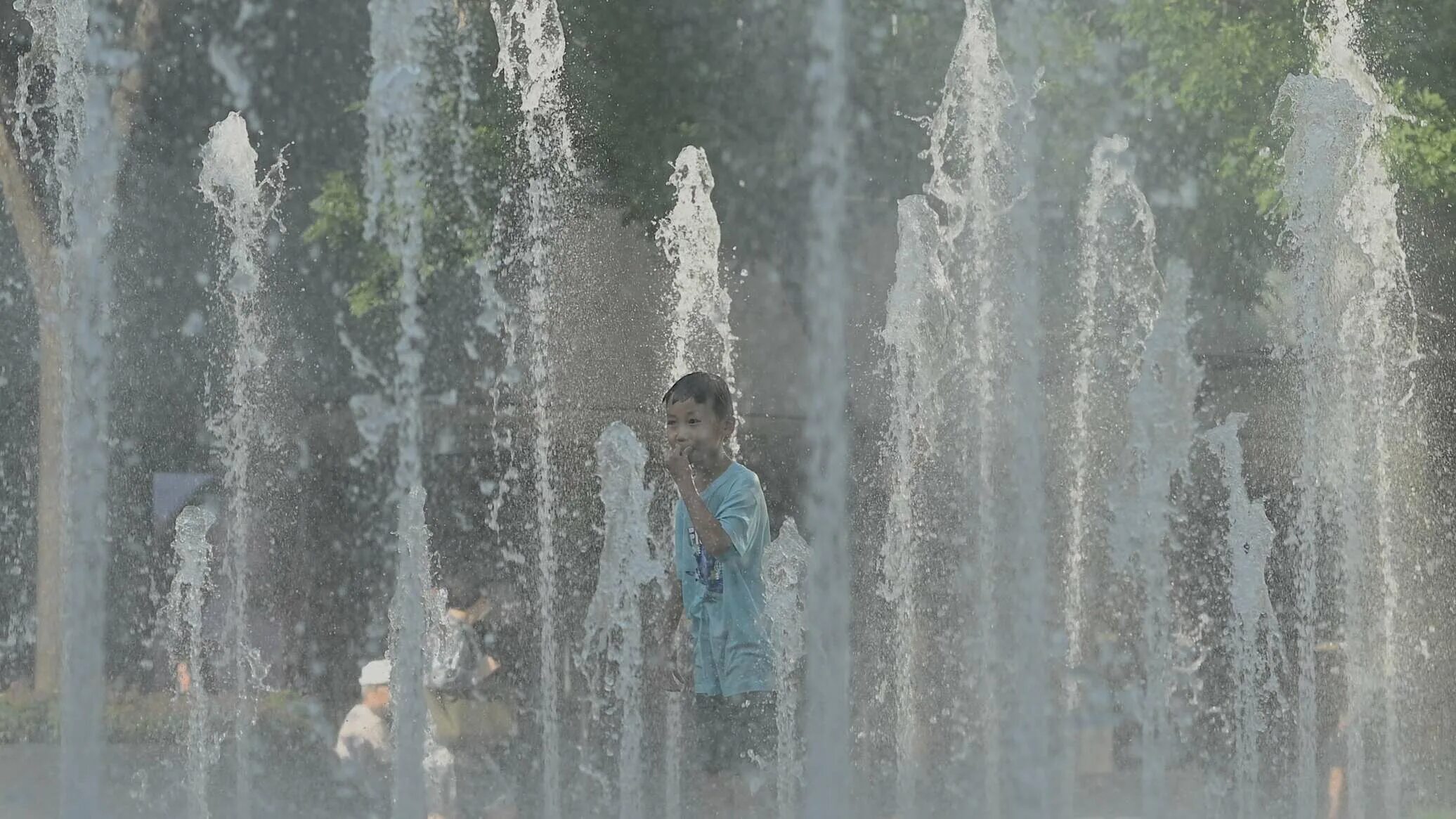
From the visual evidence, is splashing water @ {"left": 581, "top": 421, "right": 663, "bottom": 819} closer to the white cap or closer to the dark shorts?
the white cap

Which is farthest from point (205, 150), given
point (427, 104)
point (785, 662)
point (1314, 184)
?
point (1314, 184)

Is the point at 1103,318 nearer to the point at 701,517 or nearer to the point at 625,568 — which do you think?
the point at 625,568

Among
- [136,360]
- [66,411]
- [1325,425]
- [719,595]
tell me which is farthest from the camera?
[136,360]

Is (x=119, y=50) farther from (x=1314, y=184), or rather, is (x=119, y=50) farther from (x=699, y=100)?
(x=1314, y=184)

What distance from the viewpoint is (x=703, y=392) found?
12.3 ft

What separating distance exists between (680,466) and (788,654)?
7.18ft

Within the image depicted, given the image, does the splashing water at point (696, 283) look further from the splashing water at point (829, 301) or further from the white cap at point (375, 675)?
the white cap at point (375, 675)

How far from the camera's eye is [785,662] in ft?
19.2

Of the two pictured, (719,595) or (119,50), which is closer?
(719,595)

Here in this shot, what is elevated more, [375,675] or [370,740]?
[375,675]

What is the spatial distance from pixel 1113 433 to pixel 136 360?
551 centimetres

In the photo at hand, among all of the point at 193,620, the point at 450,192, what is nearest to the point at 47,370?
the point at 193,620

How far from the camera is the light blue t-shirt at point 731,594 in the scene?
3.75 metres

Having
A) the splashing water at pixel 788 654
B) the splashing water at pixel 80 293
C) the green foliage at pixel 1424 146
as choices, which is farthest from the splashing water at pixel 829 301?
the splashing water at pixel 80 293
